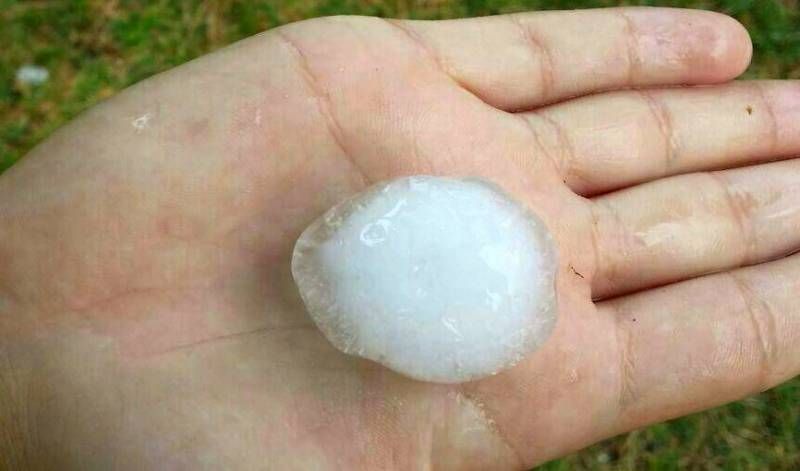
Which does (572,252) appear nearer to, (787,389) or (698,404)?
(698,404)

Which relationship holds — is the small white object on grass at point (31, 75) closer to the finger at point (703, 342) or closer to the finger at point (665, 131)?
the finger at point (665, 131)

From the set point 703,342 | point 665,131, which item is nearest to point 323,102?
point 665,131

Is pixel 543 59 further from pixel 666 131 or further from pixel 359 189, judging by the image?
pixel 359 189

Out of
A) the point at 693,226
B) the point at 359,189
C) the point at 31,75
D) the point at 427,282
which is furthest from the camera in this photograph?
the point at 31,75

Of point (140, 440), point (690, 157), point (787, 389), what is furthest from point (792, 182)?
point (140, 440)

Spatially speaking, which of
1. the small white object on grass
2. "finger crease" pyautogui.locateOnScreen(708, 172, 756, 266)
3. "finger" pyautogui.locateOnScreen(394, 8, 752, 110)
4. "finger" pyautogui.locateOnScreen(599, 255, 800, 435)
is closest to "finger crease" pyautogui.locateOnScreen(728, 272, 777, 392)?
"finger" pyautogui.locateOnScreen(599, 255, 800, 435)

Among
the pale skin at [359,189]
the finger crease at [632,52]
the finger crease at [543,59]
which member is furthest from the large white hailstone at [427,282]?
the finger crease at [632,52]

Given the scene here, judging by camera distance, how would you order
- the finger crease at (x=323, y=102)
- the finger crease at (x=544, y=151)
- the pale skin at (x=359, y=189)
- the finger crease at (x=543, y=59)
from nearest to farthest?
the pale skin at (x=359, y=189)
the finger crease at (x=323, y=102)
the finger crease at (x=544, y=151)
the finger crease at (x=543, y=59)
